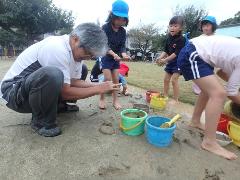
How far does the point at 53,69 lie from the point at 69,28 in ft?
70.0

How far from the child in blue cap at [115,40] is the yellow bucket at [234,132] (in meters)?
1.46

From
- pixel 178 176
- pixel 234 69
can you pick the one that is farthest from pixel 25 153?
pixel 234 69

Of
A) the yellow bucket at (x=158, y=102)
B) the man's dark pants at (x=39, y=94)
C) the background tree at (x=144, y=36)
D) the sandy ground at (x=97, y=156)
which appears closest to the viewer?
the sandy ground at (x=97, y=156)

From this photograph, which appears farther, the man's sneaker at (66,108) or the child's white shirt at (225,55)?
the man's sneaker at (66,108)

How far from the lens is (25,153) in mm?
2076

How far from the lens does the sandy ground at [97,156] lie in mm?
1891

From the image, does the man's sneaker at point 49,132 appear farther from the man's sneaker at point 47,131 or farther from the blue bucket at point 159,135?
the blue bucket at point 159,135

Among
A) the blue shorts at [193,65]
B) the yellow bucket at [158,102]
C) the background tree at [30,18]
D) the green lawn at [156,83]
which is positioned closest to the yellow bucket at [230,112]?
the blue shorts at [193,65]

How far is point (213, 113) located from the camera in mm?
2348

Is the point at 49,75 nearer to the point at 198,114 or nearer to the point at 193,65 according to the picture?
the point at 193,65

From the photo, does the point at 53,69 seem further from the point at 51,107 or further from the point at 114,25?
the point at 114,25

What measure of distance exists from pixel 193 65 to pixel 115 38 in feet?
5.16

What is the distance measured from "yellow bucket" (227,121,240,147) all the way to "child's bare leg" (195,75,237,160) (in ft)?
0.99

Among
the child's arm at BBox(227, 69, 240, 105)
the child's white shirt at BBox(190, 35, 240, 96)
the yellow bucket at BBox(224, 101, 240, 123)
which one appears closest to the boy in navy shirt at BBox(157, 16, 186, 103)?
the yellow bucket at BBox(224, 101, 240, 123)
